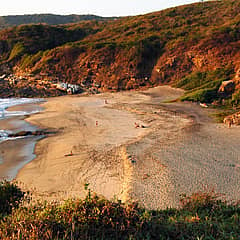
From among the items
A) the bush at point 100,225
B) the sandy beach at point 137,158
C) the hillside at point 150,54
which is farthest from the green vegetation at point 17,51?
the bush at point 100,225

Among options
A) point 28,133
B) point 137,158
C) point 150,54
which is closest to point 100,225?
point 137,158

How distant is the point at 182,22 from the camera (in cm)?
4869

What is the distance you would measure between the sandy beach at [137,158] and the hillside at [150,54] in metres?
9.12

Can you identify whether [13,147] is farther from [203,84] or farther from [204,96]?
[203,84]

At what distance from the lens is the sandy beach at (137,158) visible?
925cm

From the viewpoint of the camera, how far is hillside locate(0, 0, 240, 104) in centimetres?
3209

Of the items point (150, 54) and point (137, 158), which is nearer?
point (137, 158)

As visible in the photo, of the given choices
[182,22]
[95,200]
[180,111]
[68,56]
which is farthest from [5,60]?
[95,200]

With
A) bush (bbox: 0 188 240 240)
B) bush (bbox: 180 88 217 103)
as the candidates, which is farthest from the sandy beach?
bush (bbox: 0 188 240 240)

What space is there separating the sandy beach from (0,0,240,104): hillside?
9.12 metres

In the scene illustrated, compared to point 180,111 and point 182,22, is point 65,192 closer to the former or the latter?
point 180,111

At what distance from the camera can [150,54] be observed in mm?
39344

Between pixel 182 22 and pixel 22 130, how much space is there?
39.5m

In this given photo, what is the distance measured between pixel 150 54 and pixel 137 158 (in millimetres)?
29886
